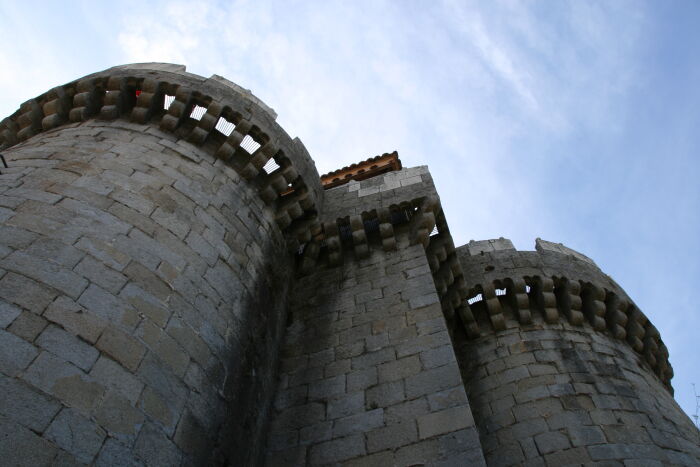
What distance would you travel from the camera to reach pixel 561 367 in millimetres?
6898

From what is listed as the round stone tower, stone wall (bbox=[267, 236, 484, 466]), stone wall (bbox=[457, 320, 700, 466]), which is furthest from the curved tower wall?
the round stone tower

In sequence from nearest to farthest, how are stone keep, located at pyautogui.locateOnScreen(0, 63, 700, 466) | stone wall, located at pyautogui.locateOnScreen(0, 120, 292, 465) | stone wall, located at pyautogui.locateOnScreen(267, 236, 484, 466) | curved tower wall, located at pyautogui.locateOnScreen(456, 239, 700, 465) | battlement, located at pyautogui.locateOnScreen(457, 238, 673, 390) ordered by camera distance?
stone wall, located at pyautogui.locateOnScreen(0, 120, 292, 465), stone keep, located at pyautogui.locateOnScreen(0, 63, 700, 466), stone wall, located at pyautogui.locateOnScreen(267, 236, 484, 466), curved tower wall, located at pyautogui.locateOnScreen(456, 239, 700, 465), battlement, located at pyautogui.locateOnScreen(457, 238, 673, 390)

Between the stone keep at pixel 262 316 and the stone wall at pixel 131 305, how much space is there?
17mm

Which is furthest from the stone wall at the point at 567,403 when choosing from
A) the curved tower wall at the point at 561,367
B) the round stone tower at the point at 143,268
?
the round stone tower at the point at 143,268

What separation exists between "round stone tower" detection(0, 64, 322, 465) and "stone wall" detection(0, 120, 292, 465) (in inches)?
0.5

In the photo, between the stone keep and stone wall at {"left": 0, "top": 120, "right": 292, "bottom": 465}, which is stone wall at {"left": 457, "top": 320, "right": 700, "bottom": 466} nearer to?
the stone keep

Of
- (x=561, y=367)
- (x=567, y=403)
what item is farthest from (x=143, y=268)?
(x=561, y=367)

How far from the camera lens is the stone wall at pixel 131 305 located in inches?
123

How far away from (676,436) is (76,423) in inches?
260

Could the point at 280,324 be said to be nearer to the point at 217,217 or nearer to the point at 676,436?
the point at 217,217

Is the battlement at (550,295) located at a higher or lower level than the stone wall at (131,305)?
higher

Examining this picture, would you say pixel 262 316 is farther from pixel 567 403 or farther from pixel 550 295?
pixel 550 295

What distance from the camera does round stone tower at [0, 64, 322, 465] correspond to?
3.20 meters

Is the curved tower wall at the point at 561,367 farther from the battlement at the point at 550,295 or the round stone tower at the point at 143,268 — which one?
the round stone tower at the point at 143,268
